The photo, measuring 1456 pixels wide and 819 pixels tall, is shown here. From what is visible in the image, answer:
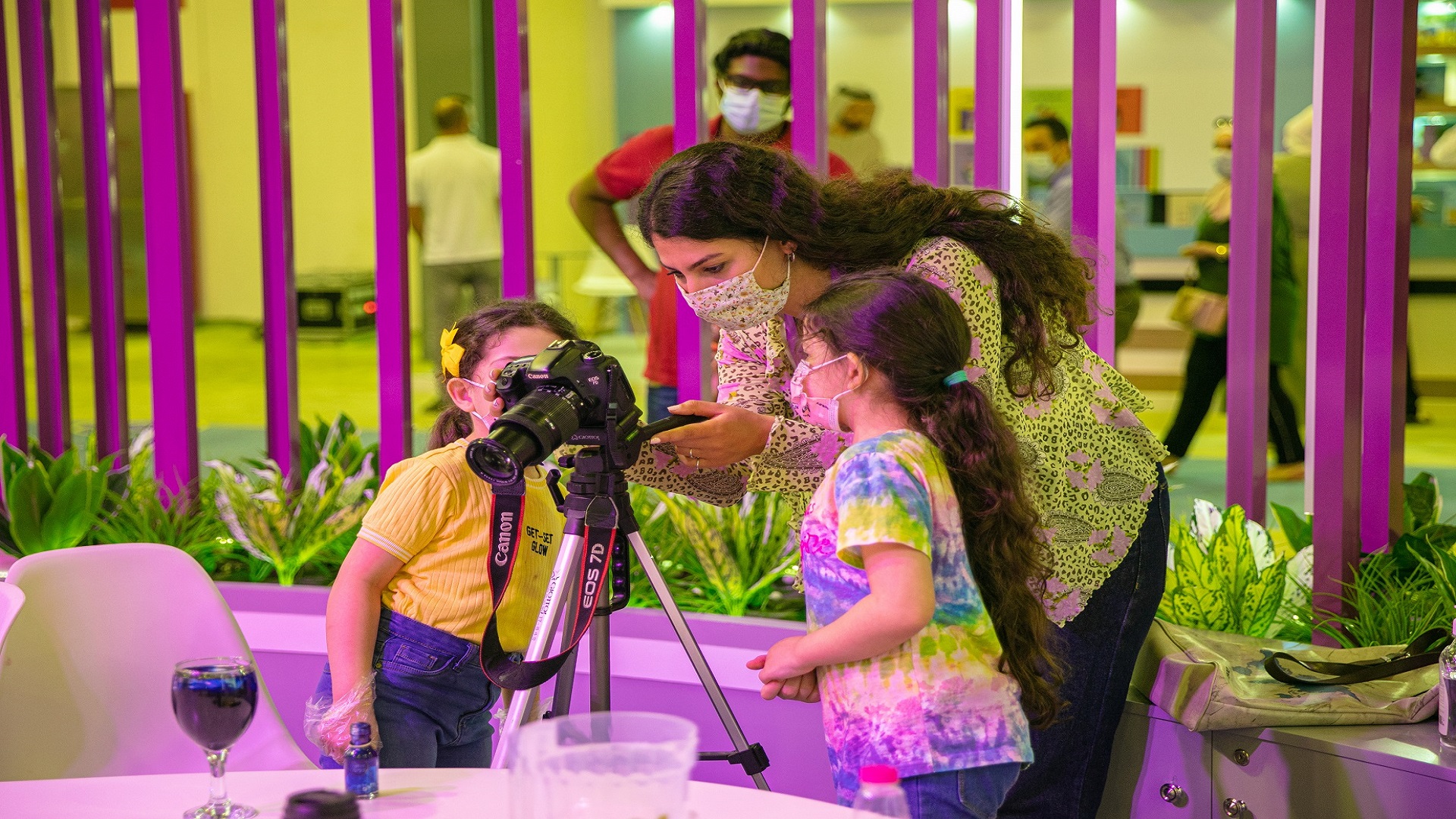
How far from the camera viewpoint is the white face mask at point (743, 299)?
179 centimetres

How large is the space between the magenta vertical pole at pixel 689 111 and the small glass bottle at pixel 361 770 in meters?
1.61


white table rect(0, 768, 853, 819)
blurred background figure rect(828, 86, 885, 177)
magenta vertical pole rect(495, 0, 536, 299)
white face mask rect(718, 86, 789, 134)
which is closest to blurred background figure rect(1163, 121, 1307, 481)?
blurred background figure rect(828, 86, 885, 177)

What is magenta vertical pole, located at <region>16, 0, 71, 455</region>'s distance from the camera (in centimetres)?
361

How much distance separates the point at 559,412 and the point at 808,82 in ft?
4.92

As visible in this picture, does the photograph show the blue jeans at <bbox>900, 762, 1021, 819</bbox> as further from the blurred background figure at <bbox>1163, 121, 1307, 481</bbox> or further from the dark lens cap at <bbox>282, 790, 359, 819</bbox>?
the blurred background figure at <bbox>1163, 121, 1307, 481</bbox>

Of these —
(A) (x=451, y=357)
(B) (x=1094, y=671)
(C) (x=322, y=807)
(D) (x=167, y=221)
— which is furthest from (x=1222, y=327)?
(C) (x=322, y=807)

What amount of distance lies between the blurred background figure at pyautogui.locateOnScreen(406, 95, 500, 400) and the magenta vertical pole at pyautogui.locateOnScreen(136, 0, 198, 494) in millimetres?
2926

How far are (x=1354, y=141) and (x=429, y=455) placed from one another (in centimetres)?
177

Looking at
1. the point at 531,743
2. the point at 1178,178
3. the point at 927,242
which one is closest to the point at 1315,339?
the point at 927,242

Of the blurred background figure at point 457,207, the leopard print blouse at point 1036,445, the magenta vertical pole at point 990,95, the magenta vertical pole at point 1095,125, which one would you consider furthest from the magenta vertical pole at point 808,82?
the blurred background figure at point 457,207

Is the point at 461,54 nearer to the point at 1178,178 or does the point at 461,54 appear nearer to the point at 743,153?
the point at 1178,178

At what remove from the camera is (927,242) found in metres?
1.70

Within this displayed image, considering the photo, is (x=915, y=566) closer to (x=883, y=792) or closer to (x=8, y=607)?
(x=883, y=792)

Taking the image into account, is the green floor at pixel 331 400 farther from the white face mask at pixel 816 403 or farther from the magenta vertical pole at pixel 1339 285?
the white face mask at pixel 816 403
